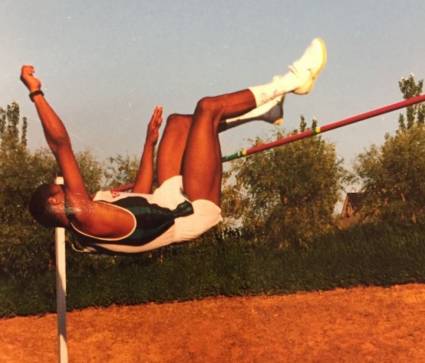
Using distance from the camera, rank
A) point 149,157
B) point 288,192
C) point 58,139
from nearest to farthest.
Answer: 1. point 58,139
2. point 149,157
3. point 288,192

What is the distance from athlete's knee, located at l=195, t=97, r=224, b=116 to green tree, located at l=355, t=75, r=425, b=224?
15.3m

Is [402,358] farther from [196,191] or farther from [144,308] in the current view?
[196,191]

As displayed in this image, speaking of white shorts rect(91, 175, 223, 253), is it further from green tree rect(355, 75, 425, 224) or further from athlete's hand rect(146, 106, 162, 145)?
green tree rect(355, 75, 425, 224)

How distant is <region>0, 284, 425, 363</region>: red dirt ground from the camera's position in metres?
12.3

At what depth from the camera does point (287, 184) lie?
15945 mm

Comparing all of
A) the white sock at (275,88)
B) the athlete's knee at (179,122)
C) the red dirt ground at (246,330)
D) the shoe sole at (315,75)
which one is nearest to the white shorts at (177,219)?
the athlete's knee at (179,122)

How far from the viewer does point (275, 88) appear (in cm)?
262

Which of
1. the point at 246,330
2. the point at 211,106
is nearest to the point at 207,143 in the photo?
the point at 211,106

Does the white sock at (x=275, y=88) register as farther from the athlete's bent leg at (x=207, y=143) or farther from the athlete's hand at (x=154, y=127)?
the athlete's hand at (x=154, y=127)

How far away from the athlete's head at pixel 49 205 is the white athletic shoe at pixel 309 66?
1149mm

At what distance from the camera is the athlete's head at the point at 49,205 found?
2.39 meters

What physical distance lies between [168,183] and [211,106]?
389 millimetres

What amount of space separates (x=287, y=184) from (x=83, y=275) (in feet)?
19.2

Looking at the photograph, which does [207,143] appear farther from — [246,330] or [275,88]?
[246,330]
